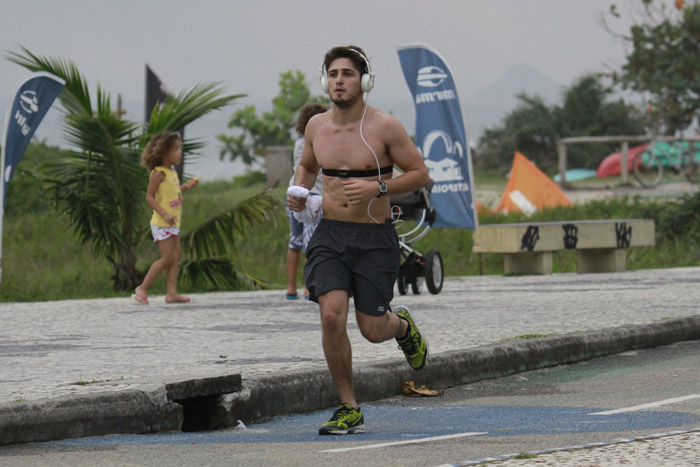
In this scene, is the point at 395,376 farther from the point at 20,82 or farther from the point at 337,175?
the point at 20,82

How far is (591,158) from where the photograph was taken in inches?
2064

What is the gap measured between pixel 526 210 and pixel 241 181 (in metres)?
12.8

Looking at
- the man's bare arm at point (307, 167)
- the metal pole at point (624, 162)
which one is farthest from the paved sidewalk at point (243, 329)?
the metal pole at point (624, 162)

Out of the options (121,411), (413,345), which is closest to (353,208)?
(413,345)

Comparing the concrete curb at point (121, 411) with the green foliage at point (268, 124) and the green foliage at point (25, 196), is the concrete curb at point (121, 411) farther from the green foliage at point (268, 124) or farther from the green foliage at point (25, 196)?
the green foliage at point (268, 124)

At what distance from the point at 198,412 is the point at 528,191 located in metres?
23.6

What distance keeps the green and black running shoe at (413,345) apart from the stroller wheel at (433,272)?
7.40m

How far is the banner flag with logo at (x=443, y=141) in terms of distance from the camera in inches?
711

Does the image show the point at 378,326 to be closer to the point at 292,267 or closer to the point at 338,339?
the point at 338,339

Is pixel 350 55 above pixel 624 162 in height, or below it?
below

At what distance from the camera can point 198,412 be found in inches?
277

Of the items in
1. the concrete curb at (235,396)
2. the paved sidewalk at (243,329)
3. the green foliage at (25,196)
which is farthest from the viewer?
the green foliage at (25,196)

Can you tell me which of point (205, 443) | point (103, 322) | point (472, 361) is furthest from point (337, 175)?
point (103, 322)

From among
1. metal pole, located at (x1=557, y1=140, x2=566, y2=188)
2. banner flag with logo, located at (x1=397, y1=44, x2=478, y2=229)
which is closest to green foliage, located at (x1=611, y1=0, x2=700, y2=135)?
metal pole, located at (x1=557, y1=140, x2=566, y2=188)
